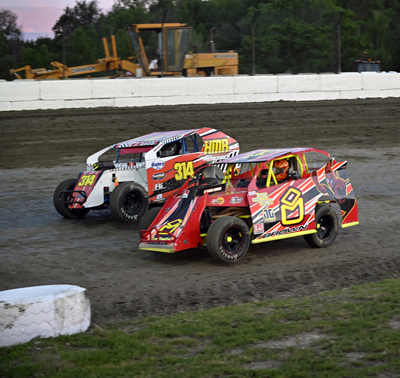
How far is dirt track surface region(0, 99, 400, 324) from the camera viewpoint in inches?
267

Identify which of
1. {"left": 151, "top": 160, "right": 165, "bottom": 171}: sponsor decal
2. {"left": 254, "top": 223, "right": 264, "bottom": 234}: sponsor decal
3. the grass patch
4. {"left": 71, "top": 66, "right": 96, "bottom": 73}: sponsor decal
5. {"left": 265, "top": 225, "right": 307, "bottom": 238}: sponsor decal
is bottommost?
the grass patch

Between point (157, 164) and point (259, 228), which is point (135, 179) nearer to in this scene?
point (157, 164)

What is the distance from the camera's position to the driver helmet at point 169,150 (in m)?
11.0

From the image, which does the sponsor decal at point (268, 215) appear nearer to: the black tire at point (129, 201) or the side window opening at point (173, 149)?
the black tire at point (129, 201)

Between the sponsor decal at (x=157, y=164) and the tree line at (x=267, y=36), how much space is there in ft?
49.3

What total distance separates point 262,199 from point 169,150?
3.63 m

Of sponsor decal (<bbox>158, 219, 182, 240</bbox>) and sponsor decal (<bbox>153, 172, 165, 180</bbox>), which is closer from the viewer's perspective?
sponsor decal (<bbox>158, 219, 182, 240</bbox>)

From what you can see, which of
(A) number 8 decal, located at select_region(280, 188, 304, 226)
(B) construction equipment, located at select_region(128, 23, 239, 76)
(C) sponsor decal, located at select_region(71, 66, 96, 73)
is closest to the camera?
(A) number 8 decal, located at select_region(280, 188, 304, 226)

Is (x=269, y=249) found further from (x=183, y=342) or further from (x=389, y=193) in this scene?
(x=389, y=193)

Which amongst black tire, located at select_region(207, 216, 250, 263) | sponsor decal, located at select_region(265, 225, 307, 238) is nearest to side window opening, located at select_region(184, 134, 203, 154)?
sponsor decal, located at select_region(265, 225, 307, 238)

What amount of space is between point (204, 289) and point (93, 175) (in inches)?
177

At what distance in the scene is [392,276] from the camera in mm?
7129

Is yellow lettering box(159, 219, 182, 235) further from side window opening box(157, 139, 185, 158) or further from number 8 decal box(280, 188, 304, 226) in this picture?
side window opening box(157, 139, 185, 158)

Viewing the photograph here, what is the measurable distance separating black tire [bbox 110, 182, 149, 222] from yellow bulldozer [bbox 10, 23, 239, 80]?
13.7 m
